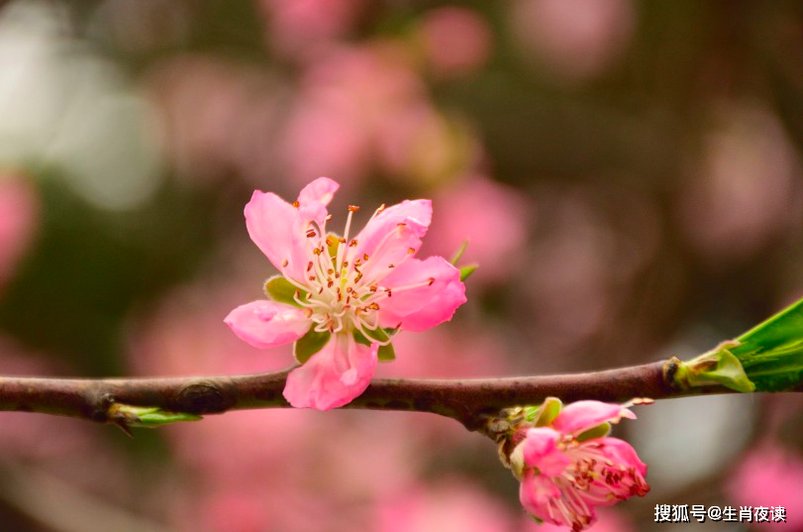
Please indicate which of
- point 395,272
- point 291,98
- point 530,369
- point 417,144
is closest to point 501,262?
point 530,369

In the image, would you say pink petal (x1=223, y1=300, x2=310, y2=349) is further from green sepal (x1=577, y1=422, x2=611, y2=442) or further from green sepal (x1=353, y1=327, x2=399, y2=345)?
green sepal (x1=577, y1=422, x2=611, y2=442)

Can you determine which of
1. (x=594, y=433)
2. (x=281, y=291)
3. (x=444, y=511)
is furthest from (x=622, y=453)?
(x=444, y=511)

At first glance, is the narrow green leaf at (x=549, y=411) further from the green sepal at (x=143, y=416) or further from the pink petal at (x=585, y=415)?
the green sepal at (x=143, y=416)

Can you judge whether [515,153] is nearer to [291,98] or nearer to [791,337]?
[291,98]

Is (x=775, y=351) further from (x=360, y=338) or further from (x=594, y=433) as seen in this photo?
(x=360, y=338)

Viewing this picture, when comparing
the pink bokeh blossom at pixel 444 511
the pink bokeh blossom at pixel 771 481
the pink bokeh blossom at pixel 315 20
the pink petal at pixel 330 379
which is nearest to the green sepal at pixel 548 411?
the pink petal at pixel 330 379
